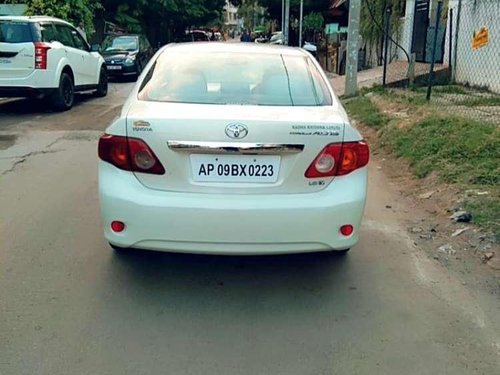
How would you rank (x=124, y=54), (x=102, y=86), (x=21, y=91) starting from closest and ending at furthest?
(x=21, y=91), (x=102, y=86), (x=124, y=54)

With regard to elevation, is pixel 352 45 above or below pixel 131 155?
above

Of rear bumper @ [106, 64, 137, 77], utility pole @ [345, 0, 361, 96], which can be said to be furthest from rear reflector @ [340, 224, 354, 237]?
rear bumper @ [106, 64, 137, 77]

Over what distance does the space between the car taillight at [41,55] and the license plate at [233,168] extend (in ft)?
26.2

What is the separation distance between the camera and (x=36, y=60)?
10016 mm

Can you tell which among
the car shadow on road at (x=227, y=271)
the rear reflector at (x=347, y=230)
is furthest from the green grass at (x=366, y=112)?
the rear reflector at (x=347, y=230)

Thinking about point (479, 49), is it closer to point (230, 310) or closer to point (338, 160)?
point (338, 160)

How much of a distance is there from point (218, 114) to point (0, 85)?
809cm

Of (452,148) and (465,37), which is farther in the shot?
(465,37)

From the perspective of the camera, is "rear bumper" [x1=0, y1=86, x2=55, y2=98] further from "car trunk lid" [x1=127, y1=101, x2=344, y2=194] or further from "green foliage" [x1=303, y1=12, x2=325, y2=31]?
"green foliage" [x1=303, y1=12, x2=325, y2=31]

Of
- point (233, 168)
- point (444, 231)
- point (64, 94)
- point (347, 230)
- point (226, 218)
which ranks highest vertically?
point (233, 168)

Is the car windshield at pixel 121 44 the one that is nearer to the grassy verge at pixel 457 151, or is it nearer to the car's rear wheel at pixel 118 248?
the grassy verge at pixel 457 151

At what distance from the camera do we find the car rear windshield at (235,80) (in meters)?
3.74

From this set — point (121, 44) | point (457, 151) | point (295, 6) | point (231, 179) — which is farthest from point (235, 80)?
point (295, 6)

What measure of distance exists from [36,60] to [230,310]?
828 centimetres
